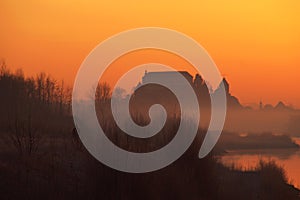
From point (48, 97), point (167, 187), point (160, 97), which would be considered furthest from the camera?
point (48, 97)

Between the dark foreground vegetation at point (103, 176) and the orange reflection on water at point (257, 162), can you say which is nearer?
the dark foreground vegetation at point (103, 176)

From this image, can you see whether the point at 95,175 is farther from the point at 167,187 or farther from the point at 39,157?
the point at 39,157

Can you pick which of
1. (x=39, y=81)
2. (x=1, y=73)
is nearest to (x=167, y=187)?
(x=1, y=73)

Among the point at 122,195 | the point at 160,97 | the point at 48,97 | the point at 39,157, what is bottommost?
the point at 122,195

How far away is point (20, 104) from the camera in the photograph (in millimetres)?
52719

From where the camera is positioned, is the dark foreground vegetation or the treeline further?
the treeline

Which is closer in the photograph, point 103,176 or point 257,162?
point 103,176

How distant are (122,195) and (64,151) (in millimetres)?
6794

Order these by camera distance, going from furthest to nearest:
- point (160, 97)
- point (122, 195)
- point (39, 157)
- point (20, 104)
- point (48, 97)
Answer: point (48, 97)
point (20, 104)
point (160, 97)
point (39, 157)
point (122, 195)

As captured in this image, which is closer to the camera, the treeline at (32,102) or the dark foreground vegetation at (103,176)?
the dark foreground vegetation at (103,176)

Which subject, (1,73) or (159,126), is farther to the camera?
(1,73)

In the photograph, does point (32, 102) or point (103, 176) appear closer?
point (103, 176)

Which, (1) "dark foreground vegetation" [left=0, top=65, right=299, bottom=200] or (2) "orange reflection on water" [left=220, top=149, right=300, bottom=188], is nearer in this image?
(1) "dark foreground vegetation" [left=0, top=65, right=299, bottom=200]

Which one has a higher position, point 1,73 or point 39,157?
point 1,73
